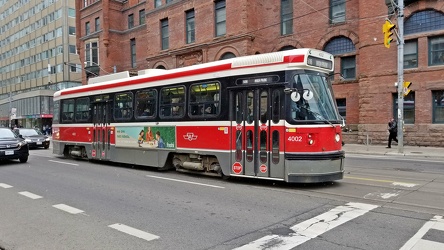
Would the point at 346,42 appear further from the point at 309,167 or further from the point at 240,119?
the point at 309,167

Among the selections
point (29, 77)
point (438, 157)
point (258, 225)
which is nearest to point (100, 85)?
point (258, 225)

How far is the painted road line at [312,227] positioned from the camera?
4.74 m

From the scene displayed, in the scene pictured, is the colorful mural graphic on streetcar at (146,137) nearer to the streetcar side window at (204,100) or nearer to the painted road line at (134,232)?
the streetcar side window at (204,100)

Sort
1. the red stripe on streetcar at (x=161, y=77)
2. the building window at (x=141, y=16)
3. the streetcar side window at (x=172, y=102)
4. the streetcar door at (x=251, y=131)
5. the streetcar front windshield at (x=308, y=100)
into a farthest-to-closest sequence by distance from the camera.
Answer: the building window at (x=141, y=16), the streetcar side window at (x=172, y=102), the red stripe on streetcar at (x=161, y=77), the streetcar door at (x=251, y=131), the streetcar front windshield at (x=308, y=100)

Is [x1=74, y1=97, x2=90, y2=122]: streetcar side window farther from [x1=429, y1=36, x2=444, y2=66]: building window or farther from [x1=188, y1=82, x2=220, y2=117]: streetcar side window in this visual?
[x1=429, y1=36, x2=444, y2=66]: building window

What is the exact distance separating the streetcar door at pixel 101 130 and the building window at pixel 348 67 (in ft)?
58.4

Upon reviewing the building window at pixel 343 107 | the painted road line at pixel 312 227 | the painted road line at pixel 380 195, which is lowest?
the painted road line at pixel 312 227

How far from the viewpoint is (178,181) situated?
9.73 meters

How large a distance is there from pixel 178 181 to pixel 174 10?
27456 millimetres

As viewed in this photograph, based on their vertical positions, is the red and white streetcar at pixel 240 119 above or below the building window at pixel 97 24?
below

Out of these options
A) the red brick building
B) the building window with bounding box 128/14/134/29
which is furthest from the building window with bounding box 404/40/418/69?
the building window with bounding box 128/14/134/29

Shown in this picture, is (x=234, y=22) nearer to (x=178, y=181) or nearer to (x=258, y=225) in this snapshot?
(x=178, y=181)

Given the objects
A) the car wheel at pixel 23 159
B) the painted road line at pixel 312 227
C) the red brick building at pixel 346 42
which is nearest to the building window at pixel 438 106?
the red brick building at pixel 346 42

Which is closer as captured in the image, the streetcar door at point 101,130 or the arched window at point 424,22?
the streetcar door at point 101,130
